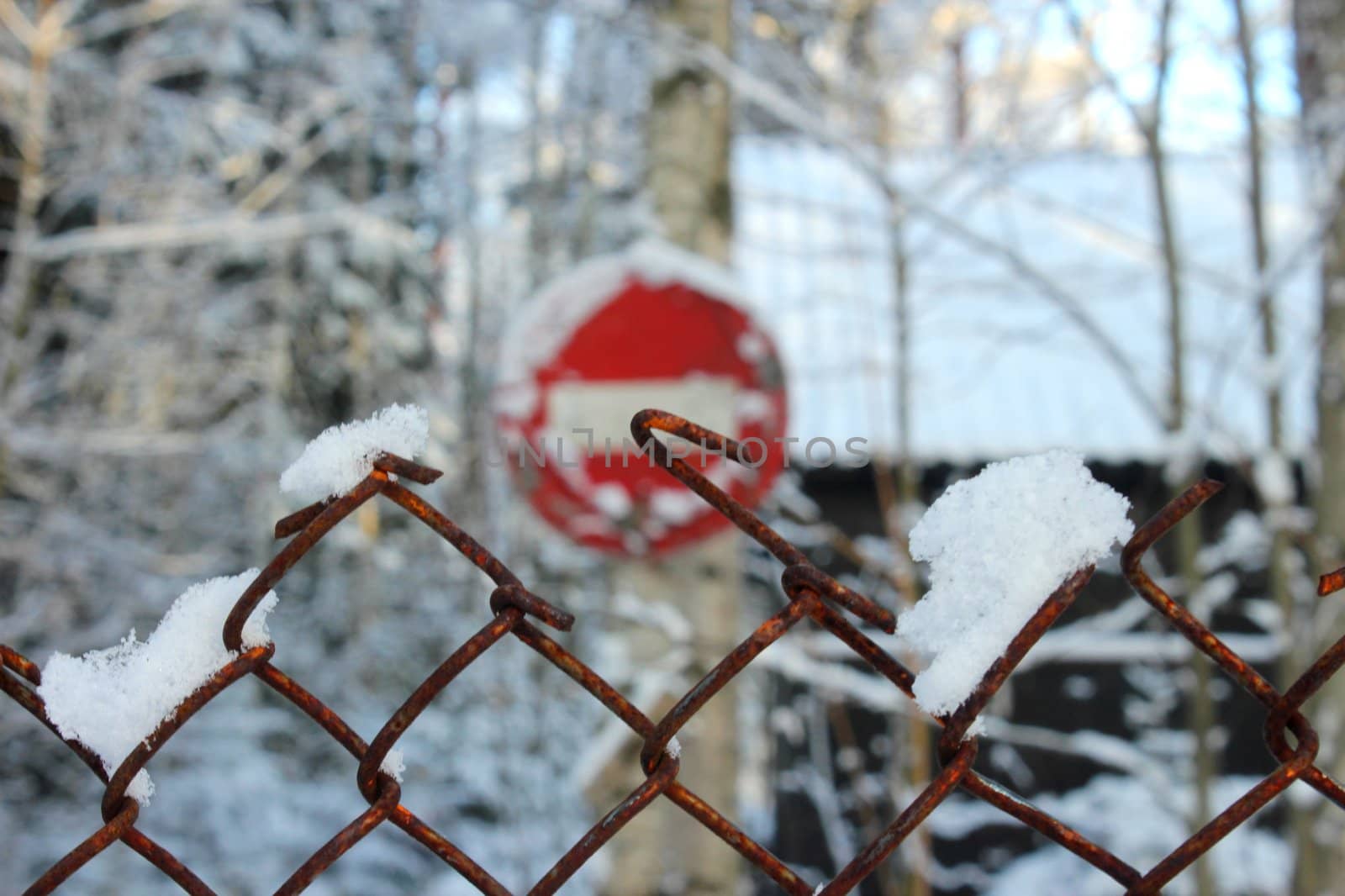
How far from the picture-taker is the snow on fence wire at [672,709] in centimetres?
63

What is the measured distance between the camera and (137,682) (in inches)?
26.2

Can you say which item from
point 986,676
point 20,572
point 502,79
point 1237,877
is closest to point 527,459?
point 986,676

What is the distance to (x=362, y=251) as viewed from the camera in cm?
947

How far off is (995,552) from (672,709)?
23 centimetres

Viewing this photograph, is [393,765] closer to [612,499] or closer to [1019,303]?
[612,499]

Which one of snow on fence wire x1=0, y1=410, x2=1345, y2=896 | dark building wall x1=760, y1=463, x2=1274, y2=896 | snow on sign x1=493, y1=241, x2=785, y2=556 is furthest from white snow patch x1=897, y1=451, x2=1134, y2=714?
dark building wall x1=760, y1=463, x2=1274, y2=896

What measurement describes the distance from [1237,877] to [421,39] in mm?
8225

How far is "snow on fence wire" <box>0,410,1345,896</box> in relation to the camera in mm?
632

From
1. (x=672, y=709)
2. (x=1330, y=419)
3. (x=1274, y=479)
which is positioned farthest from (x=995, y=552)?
(x=1330, y=419)

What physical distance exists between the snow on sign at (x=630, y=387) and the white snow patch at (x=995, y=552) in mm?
1605

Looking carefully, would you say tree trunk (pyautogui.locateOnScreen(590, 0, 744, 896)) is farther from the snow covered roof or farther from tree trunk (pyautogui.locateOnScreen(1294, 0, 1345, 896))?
tree trunk (pyautogui.locateOnScreen(1294, 0, 1345, 896))

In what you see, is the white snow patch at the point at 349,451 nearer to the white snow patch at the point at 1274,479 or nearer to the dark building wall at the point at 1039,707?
the white snow patch at the point at 1274,479

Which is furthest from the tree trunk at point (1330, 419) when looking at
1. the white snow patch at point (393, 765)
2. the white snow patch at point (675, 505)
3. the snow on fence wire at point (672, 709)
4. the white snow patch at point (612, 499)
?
the white snow patch at point (393, 765)

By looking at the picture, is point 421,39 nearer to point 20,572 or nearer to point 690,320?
point 20,572
